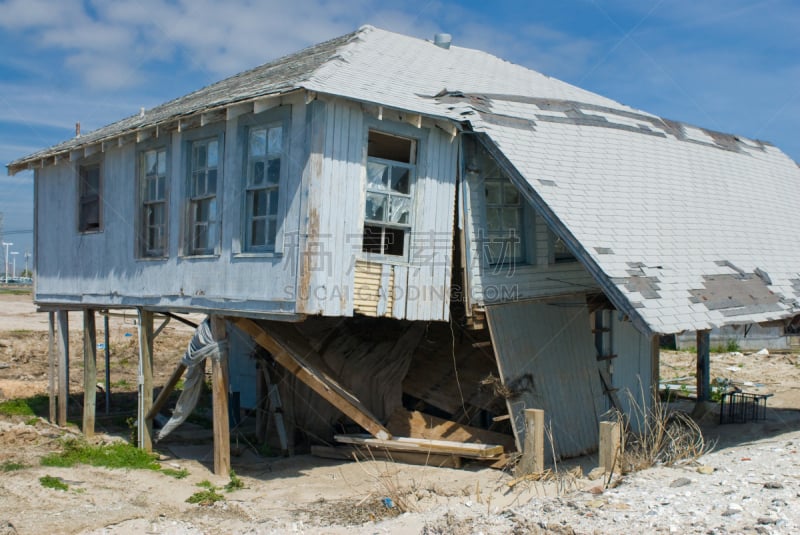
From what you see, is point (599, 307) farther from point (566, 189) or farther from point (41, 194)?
point (41, 194)

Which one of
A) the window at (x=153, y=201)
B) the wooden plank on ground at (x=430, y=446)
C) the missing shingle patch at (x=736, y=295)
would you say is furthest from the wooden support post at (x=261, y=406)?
the missing shingle patch at (x=736, y=295)

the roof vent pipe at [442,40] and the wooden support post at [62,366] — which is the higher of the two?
the roof vent pipe at [442,40]

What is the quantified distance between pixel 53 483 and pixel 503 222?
7311 mm

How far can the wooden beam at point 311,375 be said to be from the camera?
11.2 meters

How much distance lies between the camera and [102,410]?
17.6 m

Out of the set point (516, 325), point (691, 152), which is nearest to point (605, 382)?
point (516, 325)

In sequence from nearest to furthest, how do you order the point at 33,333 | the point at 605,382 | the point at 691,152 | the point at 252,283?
the point at 252,283 → the point at 605,382 → the point at 691,152 → the point at 33,333

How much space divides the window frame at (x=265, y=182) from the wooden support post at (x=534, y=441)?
3.84m

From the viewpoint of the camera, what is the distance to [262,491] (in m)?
10.7

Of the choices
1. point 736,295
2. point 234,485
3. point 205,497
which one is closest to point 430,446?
point 234,485

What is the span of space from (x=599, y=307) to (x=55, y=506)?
808 cm

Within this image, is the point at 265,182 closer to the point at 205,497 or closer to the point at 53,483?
the point at 205,497

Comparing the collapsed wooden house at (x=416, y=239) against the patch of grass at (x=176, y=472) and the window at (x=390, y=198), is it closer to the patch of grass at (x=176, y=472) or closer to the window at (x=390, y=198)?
the window at (x=390, y=198)

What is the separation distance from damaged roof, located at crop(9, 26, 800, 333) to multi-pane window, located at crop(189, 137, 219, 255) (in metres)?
0.69
